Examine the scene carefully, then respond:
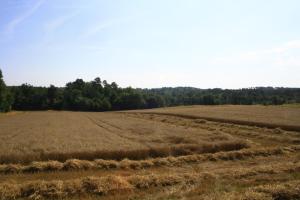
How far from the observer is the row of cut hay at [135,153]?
1997cm

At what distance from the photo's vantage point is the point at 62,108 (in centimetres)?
12838

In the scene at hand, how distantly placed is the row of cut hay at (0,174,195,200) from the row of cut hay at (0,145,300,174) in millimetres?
3907

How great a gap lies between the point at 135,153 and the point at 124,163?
7.58ft

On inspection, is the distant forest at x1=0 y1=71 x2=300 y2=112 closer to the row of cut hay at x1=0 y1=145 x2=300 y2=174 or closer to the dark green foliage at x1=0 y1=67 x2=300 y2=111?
the dark green foliage at x1=0 y1=67 x2=300 y2=111

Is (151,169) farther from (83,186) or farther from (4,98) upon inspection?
(4,98)

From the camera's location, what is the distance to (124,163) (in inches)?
784

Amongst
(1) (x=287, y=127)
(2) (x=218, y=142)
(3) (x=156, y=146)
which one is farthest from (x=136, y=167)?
(1) (x=287, y=127)

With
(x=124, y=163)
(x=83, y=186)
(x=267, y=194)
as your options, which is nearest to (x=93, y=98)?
(x=124, y=163)

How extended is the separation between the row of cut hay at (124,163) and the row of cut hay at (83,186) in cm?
391

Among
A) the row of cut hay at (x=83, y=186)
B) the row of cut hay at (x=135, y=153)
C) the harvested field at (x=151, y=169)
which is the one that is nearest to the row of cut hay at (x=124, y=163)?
the harvested field at (x=151, y=169)

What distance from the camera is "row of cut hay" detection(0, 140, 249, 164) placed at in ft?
65.5

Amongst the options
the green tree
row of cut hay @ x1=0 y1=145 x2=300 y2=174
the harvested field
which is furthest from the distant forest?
row of cut hay @ x1=0 y1=145 x2=300 y2=174

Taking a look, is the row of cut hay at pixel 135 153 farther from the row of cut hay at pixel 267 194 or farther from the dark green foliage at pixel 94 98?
the dark green foliage at pixel 94 98

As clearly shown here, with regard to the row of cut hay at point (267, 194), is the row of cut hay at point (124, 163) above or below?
below
